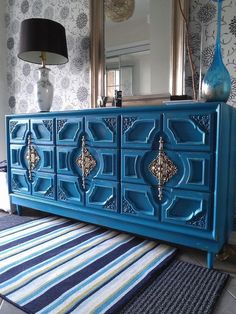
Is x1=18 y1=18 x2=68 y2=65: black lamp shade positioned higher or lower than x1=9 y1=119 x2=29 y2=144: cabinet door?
higher

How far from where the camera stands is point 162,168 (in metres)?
1.33

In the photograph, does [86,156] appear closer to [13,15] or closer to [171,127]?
[171,127]

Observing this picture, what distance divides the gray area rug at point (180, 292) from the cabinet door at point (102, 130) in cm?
72

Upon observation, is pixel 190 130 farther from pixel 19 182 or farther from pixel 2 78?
pixel 2 78

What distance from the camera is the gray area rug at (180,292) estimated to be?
96cm

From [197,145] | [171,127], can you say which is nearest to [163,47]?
[171,127]

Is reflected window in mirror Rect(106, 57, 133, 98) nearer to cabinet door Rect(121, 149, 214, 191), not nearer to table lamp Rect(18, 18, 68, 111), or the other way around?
table lamp Rect(18, 18, 68, 111)

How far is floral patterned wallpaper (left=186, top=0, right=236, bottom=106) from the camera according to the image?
156 centimetres

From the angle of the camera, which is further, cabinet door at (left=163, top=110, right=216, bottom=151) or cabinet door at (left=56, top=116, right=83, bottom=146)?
cabinet door at (left=56, top=116, right=83, bottom=146)

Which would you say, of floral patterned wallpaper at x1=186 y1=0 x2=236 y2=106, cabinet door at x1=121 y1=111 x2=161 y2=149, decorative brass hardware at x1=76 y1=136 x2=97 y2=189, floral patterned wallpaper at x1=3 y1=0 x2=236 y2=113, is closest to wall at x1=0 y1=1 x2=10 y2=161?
floral patterned wallpaper at x1=3 y1=0 x2=236 y2=113

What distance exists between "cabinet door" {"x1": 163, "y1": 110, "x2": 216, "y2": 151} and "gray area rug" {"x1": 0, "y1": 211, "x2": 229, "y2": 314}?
58 cm

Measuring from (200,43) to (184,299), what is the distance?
1.45m

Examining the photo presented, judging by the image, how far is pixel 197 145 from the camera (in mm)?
1228

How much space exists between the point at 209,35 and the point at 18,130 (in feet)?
4.83
